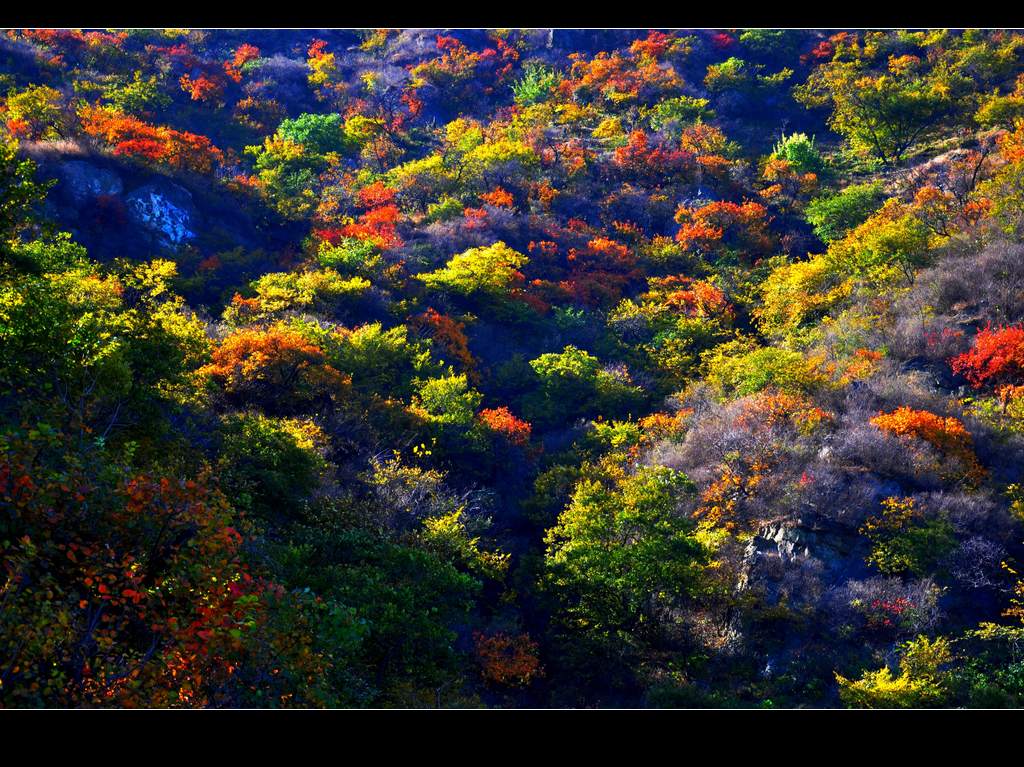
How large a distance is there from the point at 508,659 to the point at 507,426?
1409 cm

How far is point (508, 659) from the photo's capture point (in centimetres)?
2442

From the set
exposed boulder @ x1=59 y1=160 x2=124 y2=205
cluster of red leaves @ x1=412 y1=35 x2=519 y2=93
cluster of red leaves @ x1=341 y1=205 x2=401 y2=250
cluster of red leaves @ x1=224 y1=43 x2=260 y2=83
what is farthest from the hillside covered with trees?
cluster of red leaves @ x1=412 y1=35 x2=519 y2=93

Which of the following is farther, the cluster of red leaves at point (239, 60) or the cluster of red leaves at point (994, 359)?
the cluster of red leaves at point (239, 60)

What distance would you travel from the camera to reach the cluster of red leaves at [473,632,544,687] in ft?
78.4

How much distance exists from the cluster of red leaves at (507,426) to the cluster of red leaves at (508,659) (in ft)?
40.8

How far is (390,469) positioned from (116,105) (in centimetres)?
4113

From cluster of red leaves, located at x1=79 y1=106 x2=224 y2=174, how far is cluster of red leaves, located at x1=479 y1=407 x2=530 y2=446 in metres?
27.5

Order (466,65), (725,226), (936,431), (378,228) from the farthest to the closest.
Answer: (466,65) < (725,226) < (378,228) < (936,431)

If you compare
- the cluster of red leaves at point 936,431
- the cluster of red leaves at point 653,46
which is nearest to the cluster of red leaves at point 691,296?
the cluster of red leaves at point 936,431

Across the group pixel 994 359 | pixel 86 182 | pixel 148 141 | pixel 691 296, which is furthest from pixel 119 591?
pixel 148 141

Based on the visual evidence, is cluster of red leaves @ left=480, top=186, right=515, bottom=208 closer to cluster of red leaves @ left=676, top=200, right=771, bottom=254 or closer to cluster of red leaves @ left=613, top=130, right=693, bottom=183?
cluster of red leaves @ left=613, top=130, right=693, bottom=183

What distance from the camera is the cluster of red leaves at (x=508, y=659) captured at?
23891mm

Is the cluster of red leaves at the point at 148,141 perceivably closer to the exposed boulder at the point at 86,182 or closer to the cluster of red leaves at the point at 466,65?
the exposed boulder at the point at 86,182

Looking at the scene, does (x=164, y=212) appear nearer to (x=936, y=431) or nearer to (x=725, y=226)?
(x=725, y=226)
